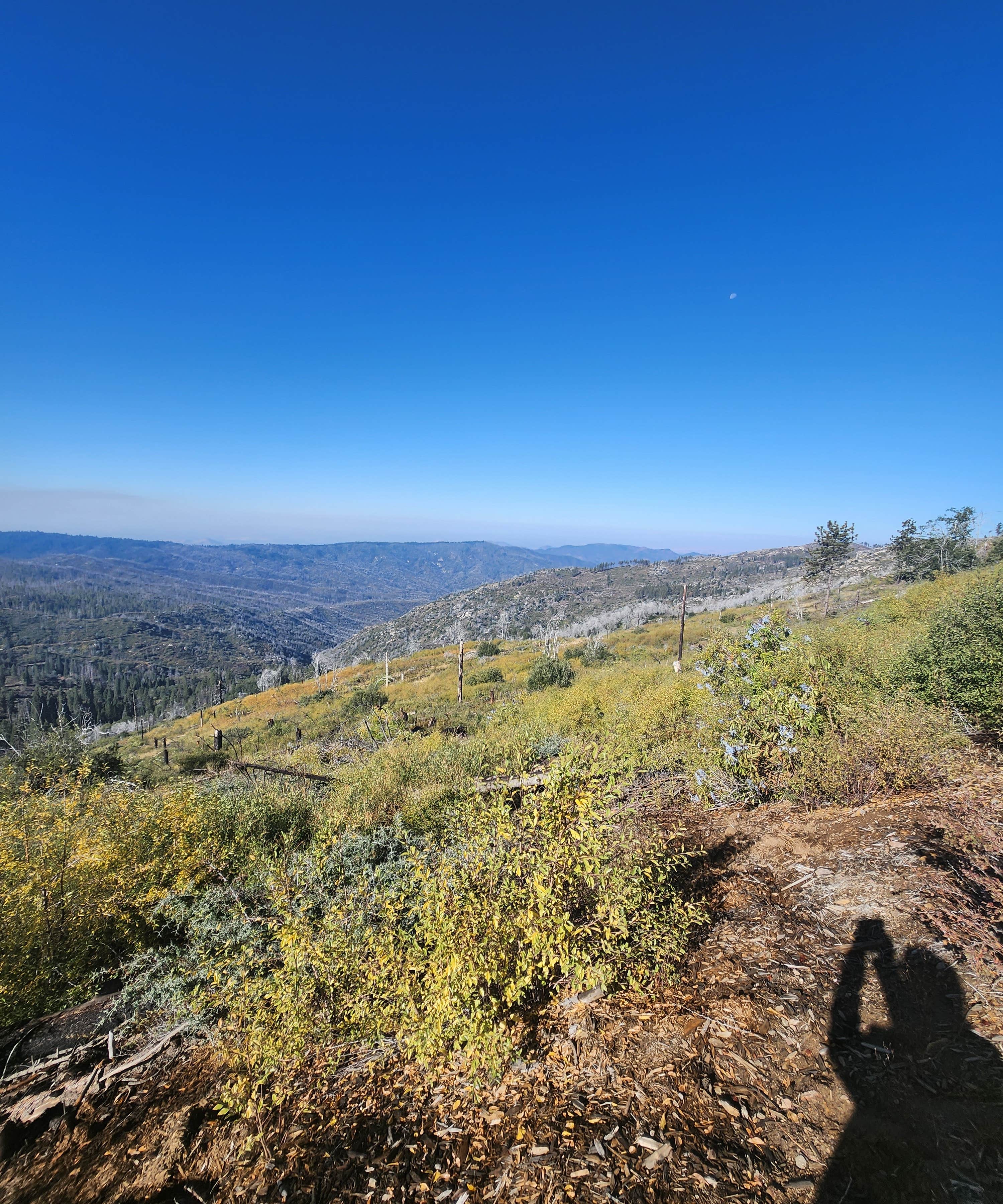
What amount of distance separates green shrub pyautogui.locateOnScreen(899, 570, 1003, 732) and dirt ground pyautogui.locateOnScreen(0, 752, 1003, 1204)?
10.1 ft

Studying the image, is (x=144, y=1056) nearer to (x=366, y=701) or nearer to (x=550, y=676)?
(x=550, y=676)

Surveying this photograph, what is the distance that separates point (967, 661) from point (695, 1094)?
7.21m

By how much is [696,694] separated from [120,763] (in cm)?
1784

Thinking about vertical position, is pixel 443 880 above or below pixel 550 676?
above

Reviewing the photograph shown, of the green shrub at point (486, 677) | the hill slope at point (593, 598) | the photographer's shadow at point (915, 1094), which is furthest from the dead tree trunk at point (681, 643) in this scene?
the hill slope at point (593, 598)

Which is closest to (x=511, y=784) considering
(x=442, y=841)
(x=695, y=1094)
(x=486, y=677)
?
(x=695, y=1094)

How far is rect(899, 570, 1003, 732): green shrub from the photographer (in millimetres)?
6750

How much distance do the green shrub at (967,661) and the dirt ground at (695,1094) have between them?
309 cm

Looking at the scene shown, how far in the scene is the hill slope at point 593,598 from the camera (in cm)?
7775

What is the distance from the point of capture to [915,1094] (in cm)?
262

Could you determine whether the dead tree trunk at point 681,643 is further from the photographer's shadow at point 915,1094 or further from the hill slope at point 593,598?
the hill slope at point 593,598

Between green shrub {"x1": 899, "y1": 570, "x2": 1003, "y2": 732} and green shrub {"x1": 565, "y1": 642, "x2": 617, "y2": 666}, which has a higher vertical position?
green shrub {"x1": 899, "y1": 570, "x2": 1003, "y2": 732}

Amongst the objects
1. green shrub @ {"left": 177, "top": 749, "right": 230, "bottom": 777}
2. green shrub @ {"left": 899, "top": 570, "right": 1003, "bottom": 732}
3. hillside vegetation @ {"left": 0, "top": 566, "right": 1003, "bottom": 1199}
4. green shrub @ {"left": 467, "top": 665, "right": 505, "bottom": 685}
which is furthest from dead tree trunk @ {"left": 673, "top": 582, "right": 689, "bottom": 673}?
green shrub @ {"left": 177, "top": 749, "right": 230, "bottom": 777}

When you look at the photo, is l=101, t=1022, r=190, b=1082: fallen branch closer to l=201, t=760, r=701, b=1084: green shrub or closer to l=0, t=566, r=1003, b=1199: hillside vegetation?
l=0, t=566, r=1003, b=1199: hillside vegetation
